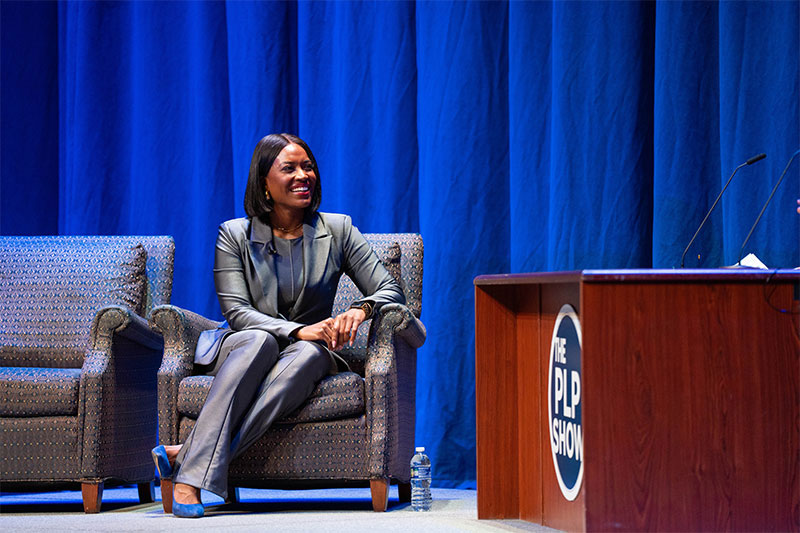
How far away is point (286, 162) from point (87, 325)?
891 millimetres

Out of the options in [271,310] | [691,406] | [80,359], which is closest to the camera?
[691,406]

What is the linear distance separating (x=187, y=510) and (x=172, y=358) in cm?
47

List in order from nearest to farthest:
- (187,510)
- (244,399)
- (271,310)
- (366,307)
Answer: (187,510)
(244,399)
(366,307)
(271,310)

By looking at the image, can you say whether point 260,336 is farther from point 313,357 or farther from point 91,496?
point 91,496

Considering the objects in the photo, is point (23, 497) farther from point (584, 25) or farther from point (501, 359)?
point (584, 25)

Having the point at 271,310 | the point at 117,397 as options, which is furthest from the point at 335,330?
the point at 117,397

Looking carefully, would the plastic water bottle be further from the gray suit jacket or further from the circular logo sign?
the circular logo sign

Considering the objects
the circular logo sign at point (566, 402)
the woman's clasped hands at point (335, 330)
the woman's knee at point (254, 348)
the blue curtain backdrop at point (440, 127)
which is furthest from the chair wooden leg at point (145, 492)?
the circular logo sign at point (566, 402)

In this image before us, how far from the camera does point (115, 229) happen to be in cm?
413

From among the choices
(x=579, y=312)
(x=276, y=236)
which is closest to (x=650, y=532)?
(x=579, y=312)

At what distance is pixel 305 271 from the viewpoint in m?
3.04

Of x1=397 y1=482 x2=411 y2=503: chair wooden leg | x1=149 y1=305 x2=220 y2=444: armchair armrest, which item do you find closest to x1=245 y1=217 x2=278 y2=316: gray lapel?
x1=149 y1=305 x2=220 y2=444: armchair armrest

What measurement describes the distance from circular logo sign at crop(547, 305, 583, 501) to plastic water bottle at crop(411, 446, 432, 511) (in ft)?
2.55

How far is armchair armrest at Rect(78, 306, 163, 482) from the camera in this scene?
2.82 meters
